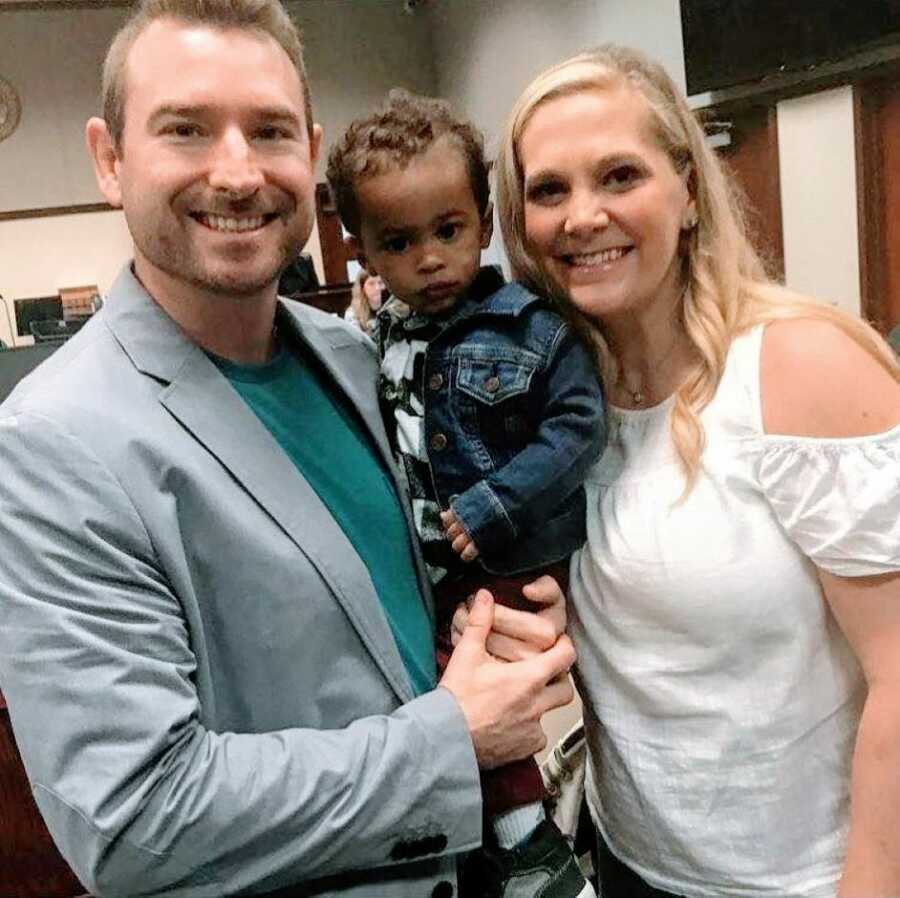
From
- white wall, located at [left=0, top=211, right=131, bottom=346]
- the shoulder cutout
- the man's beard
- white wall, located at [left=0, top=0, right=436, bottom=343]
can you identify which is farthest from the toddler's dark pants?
white wall, located at [left=0, top=211, right=131, bottom=346]

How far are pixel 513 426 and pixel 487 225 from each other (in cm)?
39

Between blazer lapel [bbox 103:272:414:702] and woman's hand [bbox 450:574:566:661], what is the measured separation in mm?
168

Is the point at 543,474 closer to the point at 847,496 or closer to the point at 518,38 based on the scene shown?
the point at 847,496

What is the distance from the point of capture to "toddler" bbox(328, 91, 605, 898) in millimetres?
1267

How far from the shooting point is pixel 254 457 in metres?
1.12

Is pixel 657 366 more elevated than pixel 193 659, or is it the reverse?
pixel 657 366

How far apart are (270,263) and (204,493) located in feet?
1.09

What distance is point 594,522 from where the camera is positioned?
1.30 meters

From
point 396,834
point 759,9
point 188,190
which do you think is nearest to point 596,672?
point 396,834

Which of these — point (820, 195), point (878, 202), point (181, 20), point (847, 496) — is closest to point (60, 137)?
point (820, 195)

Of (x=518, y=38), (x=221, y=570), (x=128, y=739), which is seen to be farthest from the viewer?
(x=518, y=38)

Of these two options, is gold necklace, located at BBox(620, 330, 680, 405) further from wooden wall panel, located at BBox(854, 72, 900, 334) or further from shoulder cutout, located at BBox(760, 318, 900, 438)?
wooden wall panel, located at BBox(854, 72, 900, 334)

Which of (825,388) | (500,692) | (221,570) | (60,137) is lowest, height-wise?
(500,692)

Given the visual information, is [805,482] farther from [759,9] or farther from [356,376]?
[759,9]
